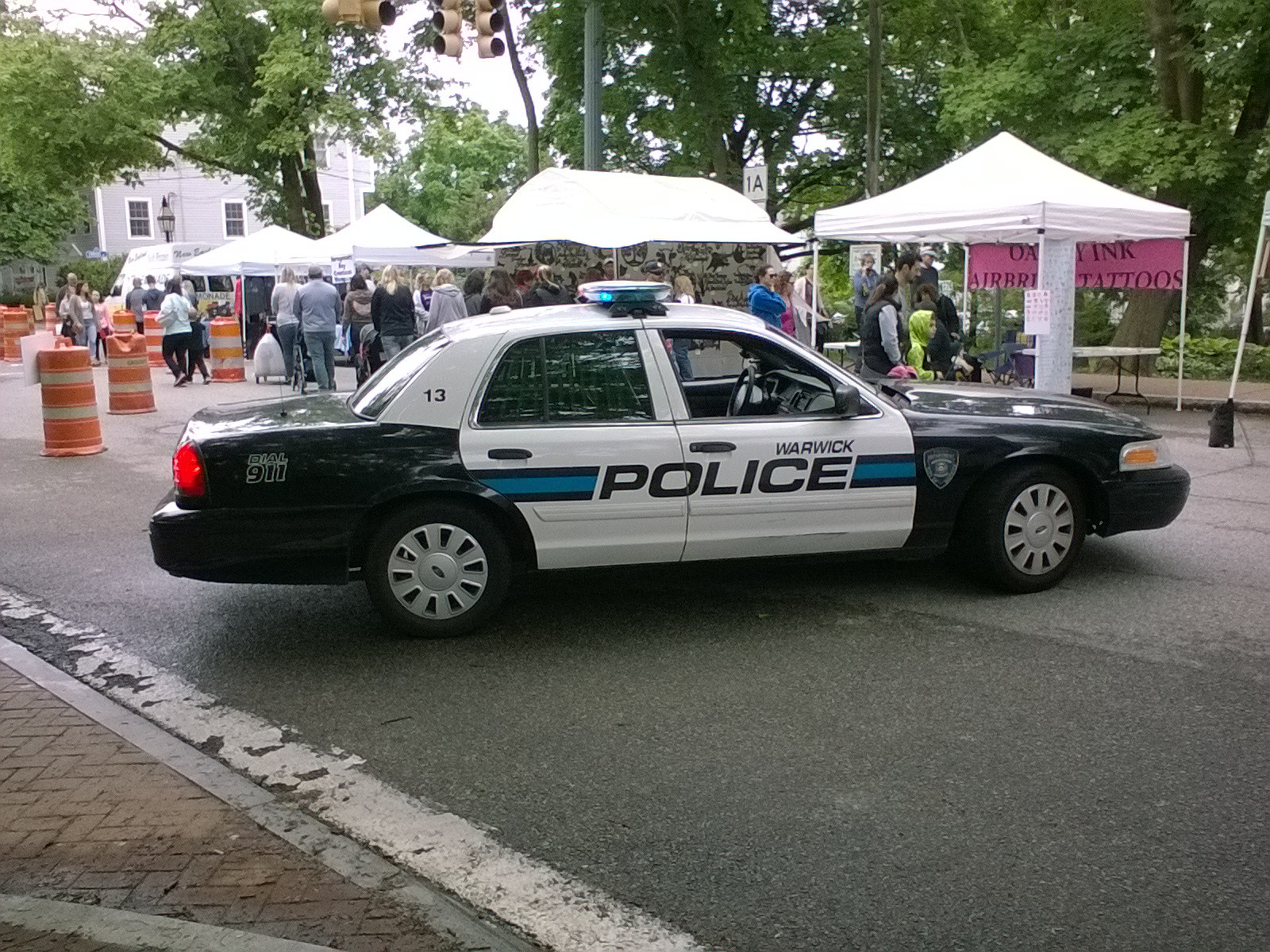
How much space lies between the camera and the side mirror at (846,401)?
20.0 feet

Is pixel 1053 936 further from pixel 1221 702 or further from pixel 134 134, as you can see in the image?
pixel 134 134

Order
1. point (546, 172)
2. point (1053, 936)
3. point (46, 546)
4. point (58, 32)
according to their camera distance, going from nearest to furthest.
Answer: point (1053, 936), point (46, 546), point (546, 172), point (58, 32)

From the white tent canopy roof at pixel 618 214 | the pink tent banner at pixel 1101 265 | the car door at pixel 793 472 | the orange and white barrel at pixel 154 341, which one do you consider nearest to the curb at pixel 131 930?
the car door at pixel 793 472

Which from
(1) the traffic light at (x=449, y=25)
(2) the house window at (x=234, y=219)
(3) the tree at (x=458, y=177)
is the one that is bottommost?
(1) the traffic light at (x=449, y=25)

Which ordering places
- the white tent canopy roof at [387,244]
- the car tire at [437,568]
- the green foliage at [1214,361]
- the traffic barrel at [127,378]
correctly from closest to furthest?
the car tire at [437,568] < the traffic barrel at [127,378] < the green foliage at [1214,361] < the white tent canopy roof at [387,244]

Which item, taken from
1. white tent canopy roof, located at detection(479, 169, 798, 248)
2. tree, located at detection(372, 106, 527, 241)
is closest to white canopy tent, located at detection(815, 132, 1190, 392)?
white tent canopy roof, located at detection(479, 169, 798, 248)

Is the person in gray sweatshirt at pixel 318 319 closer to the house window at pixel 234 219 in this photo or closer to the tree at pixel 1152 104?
the tree at pixel 1152 104

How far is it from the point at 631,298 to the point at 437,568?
1.70 meters

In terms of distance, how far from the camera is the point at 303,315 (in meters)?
16.5

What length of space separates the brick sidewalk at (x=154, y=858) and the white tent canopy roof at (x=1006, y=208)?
10.6m

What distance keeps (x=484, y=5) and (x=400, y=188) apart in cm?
5688

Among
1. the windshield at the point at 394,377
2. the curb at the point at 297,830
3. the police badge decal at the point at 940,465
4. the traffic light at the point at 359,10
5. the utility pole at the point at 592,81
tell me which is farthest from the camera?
the utility pole at the point at 592,81

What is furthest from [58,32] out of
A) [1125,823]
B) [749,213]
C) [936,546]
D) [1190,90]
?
[1125,823]

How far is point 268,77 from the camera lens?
30734 millimetres
